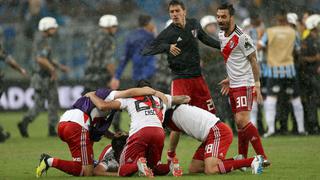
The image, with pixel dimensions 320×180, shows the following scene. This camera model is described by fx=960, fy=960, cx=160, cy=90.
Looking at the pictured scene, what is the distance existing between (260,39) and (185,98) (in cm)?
724

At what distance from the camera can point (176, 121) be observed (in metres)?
11.9

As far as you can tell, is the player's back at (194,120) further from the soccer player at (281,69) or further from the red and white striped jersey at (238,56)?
the soccer player at (281,69)

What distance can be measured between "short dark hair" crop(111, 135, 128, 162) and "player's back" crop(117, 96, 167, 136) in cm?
44

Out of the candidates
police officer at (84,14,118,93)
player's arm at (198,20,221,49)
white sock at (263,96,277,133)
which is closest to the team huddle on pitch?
player's arm at (198,20,221,49)

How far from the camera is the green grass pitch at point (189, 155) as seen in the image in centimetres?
1169

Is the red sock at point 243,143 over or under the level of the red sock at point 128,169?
over

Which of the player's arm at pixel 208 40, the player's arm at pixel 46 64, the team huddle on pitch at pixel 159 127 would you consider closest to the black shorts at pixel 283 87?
the player's arm at pixel 46 64

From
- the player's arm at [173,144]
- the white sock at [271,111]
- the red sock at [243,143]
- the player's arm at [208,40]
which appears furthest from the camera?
the white sock at [271,111]

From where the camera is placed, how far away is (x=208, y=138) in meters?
11.7

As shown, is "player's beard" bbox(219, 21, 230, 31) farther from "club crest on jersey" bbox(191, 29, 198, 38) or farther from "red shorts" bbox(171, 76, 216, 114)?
"red shorts" bbox(171, 76, 216, 114)

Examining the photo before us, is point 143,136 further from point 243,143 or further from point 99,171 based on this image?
point 243,143

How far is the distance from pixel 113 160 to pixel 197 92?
2.08 m

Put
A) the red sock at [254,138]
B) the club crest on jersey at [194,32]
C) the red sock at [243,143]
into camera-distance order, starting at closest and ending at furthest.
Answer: the red sock at [254,138] < the red sock at [243,143] < the club crest on jersey at [194,32]

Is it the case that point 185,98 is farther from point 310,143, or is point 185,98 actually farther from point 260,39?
point 260,39
